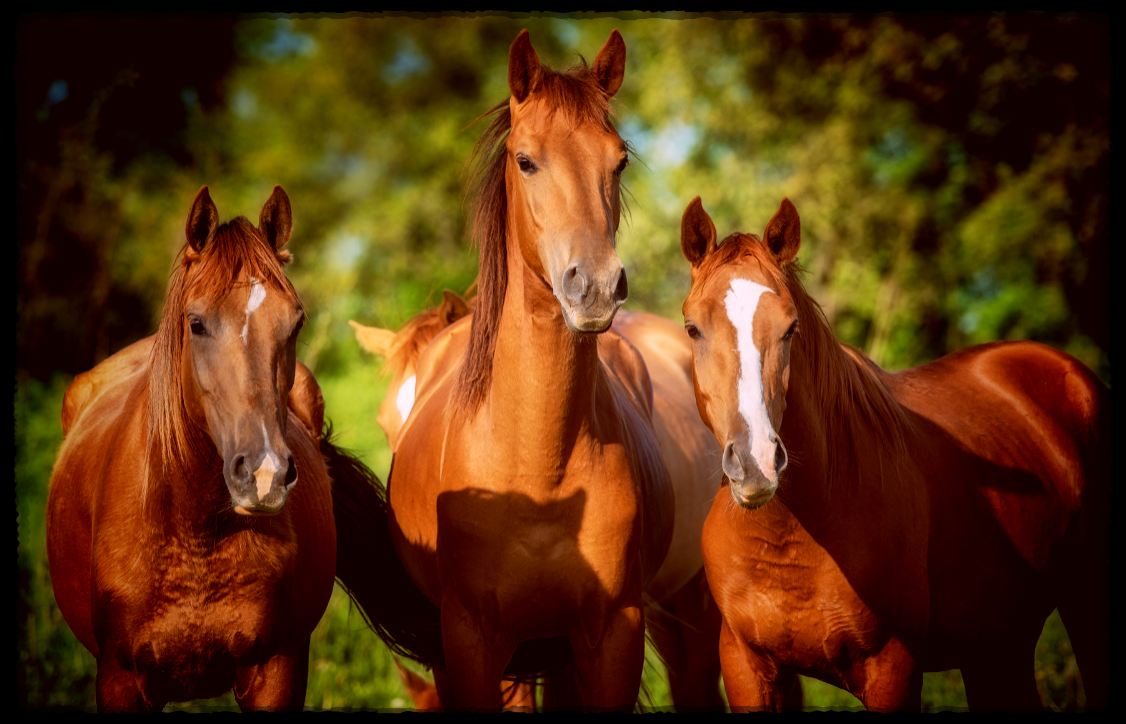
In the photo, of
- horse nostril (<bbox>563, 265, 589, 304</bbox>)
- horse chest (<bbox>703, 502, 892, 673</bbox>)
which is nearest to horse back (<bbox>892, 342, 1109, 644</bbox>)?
horse chest (<bbox>703, 502, 892, 673</bbox>)

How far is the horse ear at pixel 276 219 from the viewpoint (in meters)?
2.72

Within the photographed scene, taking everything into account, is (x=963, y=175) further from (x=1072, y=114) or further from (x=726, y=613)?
(x=726, y=613)

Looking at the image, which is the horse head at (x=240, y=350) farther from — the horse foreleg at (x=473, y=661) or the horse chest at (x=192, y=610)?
the horse foreleg at (x=473, y=661)

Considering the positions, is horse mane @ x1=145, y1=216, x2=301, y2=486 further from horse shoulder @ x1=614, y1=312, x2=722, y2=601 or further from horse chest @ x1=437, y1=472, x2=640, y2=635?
horse shoulder @ x1=614, y1=312, x2=722, y2=601

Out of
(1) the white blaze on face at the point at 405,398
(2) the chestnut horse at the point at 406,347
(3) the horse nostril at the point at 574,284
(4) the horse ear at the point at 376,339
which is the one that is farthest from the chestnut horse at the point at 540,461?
(4) the horse ear at the point at 376,339

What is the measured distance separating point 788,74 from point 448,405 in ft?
29.1

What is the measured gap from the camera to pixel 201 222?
2582mm

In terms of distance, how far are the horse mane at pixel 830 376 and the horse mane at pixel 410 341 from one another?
2.28 metres

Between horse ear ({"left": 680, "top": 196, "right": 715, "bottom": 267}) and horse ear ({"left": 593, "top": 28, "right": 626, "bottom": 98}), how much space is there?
52cm

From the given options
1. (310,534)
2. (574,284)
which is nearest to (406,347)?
(310,534)

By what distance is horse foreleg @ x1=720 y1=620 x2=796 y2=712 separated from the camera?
9.00 ft

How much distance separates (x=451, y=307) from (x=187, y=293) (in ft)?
7.64

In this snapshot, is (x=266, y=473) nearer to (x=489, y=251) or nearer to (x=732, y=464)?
(x=489, y=251)

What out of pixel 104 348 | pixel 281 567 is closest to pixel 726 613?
pixel 281 567
